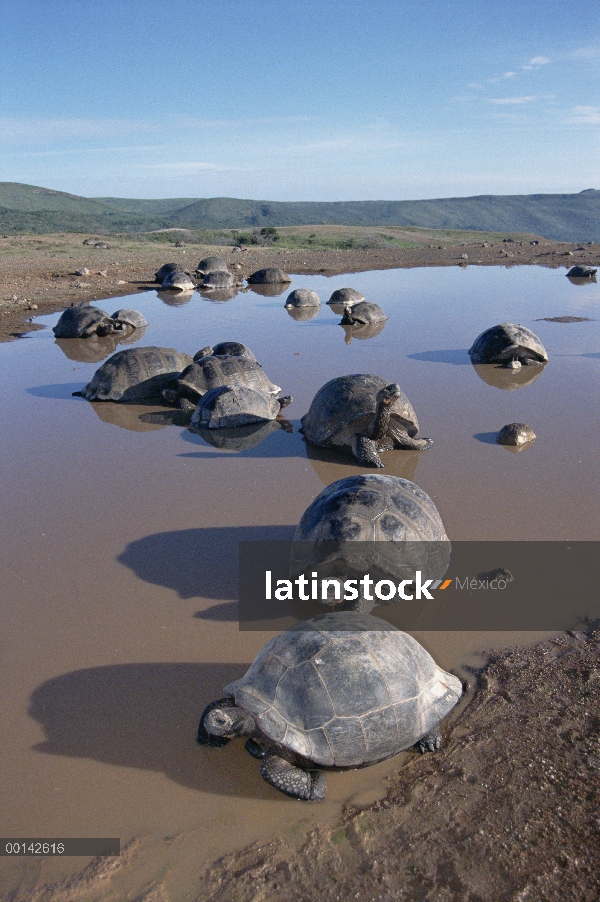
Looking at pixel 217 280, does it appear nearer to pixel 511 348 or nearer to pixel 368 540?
pixel 511 348

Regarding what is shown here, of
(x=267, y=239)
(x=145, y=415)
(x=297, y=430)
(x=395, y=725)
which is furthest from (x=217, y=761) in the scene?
(x=267, y=239)

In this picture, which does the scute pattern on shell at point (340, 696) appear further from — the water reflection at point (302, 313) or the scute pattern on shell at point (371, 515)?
the water reflection at point (302, 313)

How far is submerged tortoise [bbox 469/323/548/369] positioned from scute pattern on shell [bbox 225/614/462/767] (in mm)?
11280

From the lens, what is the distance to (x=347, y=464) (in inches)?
361

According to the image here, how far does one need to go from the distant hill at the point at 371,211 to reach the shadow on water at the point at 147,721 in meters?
143

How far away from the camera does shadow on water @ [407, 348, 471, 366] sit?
14883 mm

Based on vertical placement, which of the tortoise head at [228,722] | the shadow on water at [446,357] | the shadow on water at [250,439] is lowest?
the tortoise head at [228,722]

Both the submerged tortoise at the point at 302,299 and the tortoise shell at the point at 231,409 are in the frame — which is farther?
the submerged tortoise at the point at 302,299

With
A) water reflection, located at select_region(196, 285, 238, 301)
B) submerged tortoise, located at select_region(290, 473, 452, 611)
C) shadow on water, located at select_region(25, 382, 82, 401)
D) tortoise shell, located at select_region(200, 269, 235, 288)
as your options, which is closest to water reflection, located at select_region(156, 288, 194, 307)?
water reflection, located at select_region(196, 285, 238, 301)

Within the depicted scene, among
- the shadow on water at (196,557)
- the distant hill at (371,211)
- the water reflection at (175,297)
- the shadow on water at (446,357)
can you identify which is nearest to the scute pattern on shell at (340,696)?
the shadow on water at (196,557)

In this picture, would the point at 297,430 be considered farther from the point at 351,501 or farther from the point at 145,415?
the point at 351,501

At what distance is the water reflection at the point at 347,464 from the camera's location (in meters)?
8.73

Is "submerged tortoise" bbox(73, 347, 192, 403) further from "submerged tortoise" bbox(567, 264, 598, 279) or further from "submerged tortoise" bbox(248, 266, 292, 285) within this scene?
"submerged tortoise" bbox(567, 264, 598, 279)

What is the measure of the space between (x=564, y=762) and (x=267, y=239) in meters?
51.0
